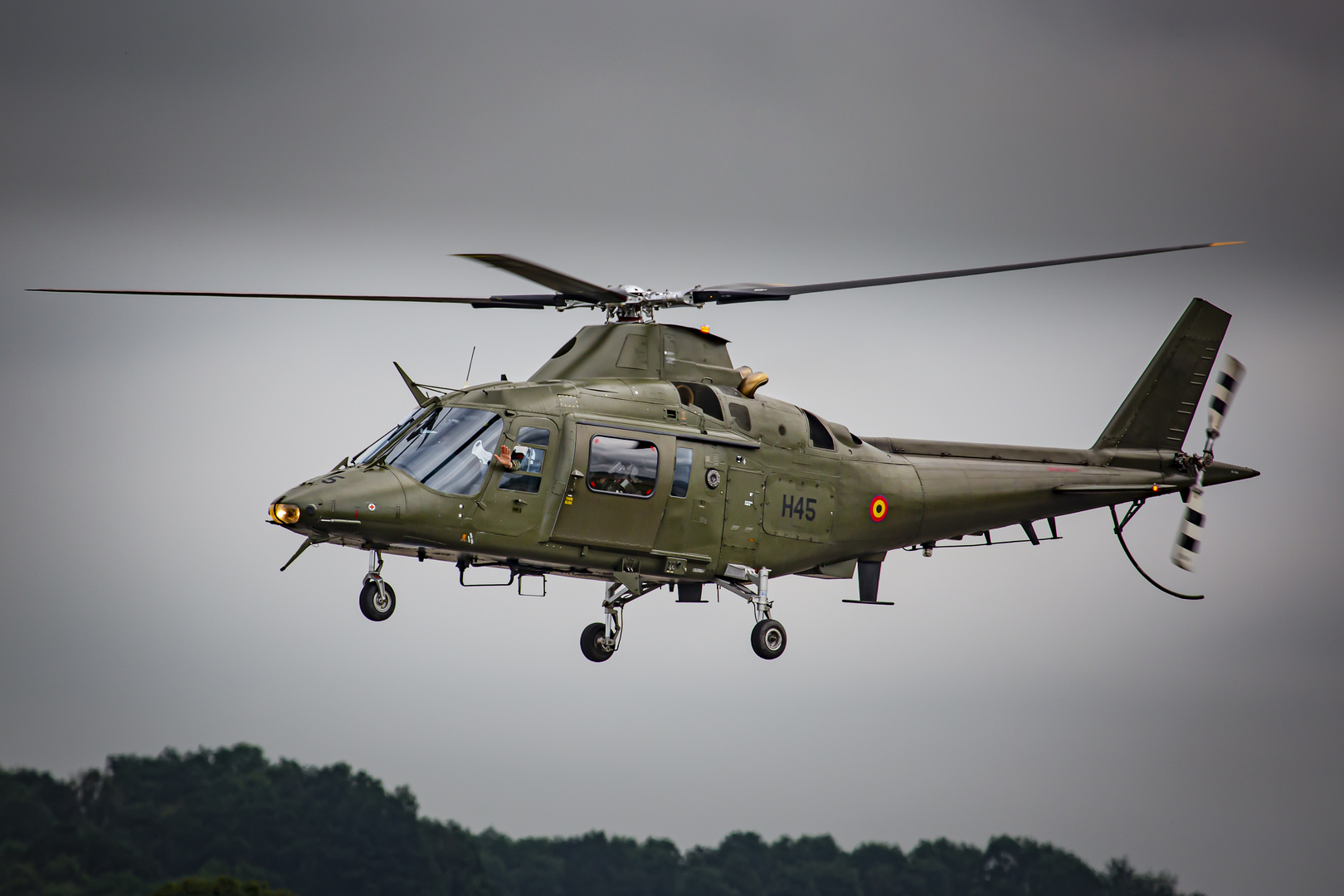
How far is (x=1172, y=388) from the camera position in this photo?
2961cm

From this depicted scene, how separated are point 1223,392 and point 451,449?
1480 centimetres

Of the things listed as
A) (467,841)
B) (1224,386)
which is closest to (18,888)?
(467,841)

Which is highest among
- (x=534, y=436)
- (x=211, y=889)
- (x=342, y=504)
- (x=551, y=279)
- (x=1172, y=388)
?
(x=1172, y=388)

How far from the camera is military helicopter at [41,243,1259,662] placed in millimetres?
21266

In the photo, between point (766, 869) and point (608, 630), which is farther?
point (766, 869)

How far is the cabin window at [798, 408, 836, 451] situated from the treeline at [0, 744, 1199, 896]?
32190 millimetres

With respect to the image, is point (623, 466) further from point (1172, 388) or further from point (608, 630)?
point (1172, 388)

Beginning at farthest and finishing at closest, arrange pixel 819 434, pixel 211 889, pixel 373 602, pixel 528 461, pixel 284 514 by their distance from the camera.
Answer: pixel 211 889, pixel 819 434, pixel 528 461, pixel 373 602, pixel 284 514

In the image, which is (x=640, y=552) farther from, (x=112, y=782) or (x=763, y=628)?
(x=112, y=782)

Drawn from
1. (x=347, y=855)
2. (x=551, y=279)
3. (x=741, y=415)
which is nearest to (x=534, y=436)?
(x=551, y=279)

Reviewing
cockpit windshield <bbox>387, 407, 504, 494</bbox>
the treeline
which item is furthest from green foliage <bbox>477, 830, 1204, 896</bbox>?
cockpit windshield <bbox>387, 407, 504, 494</bbox>

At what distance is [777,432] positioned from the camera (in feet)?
80.2

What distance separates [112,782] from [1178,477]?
4407cm

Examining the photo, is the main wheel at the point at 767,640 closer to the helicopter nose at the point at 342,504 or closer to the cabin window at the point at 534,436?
the cabin window at the point at 534,436
